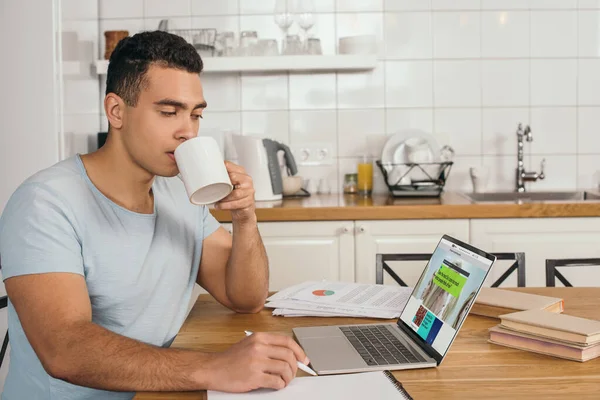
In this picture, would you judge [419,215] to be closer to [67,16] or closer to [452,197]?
[452,197]

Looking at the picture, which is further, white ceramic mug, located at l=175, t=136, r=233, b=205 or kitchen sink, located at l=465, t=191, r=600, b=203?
kitchen sink, located at l=465, t=191, r=600, b=203

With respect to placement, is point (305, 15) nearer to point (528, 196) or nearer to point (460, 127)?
point (460, 127)

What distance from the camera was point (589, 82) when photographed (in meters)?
3.51

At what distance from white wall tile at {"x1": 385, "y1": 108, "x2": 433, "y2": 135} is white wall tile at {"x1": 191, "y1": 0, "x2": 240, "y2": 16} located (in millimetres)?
851

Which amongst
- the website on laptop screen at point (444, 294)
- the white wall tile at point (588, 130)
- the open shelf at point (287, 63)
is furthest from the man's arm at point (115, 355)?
the white wall tile at point (588, 130)

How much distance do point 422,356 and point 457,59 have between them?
2.47m

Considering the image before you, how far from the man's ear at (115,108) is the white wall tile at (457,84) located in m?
2.23

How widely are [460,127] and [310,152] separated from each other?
700 mm

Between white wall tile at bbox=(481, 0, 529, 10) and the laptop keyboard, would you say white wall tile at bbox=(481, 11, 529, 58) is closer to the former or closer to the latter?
white wall tile at bbox=(481, 0, 529, 10)

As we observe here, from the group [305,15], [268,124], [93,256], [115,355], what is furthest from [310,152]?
[115,355]

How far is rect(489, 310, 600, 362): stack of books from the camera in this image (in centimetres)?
126

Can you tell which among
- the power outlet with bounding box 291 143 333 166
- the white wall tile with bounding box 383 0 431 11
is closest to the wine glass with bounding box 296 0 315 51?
the white wall tile with bounding box 383 0 431 11

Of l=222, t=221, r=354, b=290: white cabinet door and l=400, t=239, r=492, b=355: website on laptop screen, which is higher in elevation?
l=400, t=239, r=492, b=355: website on laptop screen

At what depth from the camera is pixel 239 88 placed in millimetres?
3545
